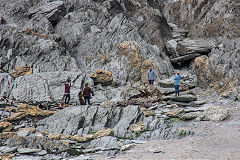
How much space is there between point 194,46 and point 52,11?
22.6 metres

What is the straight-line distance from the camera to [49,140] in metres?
11.1

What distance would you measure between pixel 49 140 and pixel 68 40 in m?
23.4

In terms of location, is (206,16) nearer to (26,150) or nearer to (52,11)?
(52,11)

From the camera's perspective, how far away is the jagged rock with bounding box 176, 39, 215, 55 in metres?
27.1

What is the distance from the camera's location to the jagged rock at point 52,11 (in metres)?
33.6

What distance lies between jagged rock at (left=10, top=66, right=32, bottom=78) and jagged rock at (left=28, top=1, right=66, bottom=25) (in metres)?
11.6

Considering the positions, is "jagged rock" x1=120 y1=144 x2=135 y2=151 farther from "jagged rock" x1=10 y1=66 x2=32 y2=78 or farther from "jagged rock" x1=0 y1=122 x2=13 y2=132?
"jagged rock" x1=10 y1=66 x2=32 y2=78

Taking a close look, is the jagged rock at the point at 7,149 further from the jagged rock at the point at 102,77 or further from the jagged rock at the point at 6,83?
the jagged rock at the point at 102,77

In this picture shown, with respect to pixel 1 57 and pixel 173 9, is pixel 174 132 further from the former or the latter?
pixel 173 9

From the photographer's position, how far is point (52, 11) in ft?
110

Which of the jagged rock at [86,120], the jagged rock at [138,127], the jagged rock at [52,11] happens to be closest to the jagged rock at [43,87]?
the jagged rock at [86,120]

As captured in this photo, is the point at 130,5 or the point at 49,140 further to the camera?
the point at 130,5

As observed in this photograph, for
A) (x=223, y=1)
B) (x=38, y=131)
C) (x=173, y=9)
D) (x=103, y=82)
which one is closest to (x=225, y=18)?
(x=223, y=1)

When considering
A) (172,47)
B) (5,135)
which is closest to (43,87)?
(5,135)
